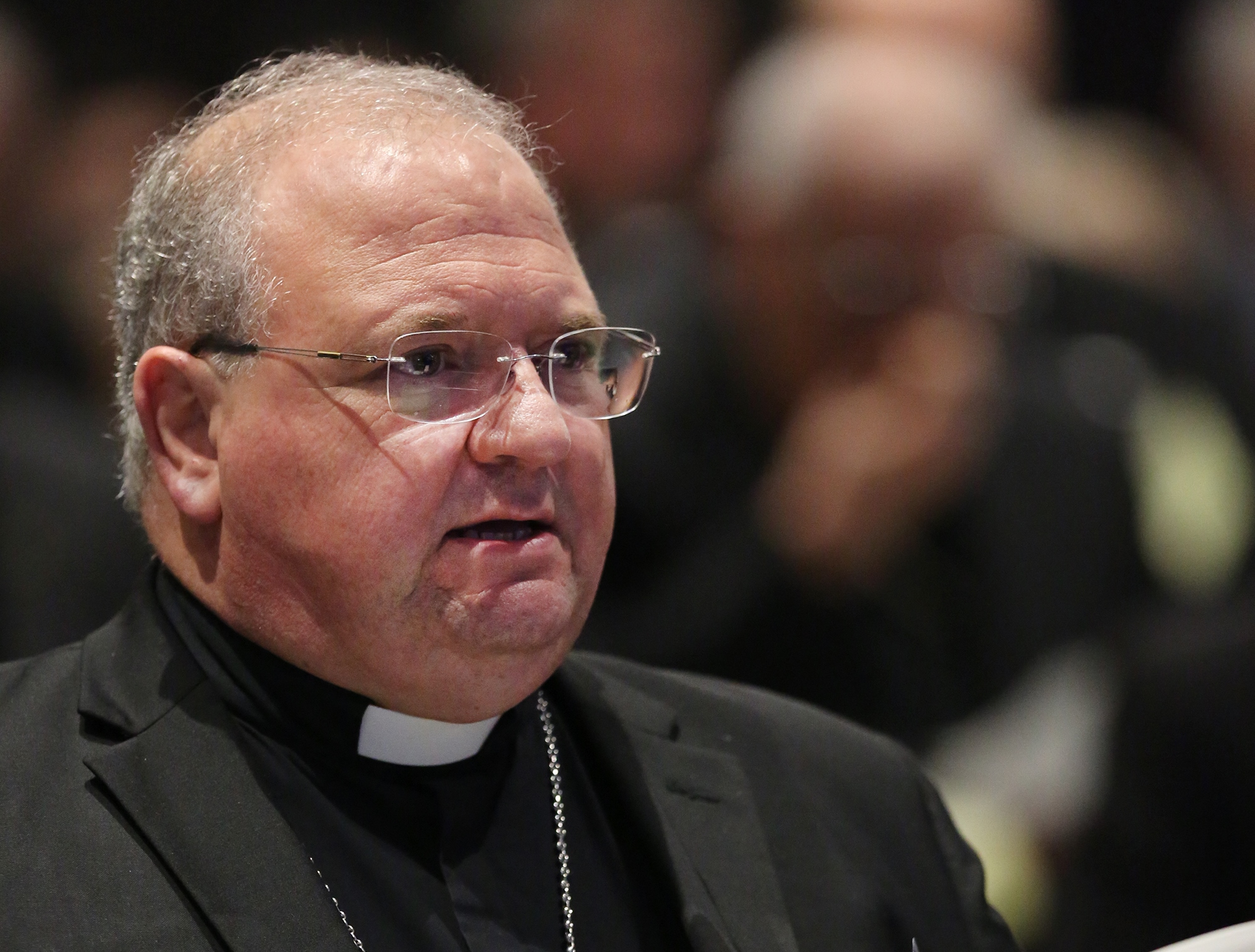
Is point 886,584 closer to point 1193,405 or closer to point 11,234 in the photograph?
point 1193,405

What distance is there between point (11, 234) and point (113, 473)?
95 centimetres

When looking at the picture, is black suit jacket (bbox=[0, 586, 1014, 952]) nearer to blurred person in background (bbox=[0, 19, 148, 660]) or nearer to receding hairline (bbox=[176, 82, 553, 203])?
receding hairline (bbox=[176, 82, 553, 203])

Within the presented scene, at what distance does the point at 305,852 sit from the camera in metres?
2.08

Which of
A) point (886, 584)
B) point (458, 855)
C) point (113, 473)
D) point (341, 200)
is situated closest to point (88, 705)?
point (458, 855)

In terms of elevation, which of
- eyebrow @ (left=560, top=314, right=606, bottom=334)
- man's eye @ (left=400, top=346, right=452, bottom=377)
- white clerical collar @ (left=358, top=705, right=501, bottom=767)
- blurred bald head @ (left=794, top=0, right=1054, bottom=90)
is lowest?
white clerical collar @ (left=358, top=705, right=501, bottom=767)

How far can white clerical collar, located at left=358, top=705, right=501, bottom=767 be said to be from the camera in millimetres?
2258

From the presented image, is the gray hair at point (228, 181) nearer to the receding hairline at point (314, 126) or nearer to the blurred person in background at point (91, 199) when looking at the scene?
the receding hairline at point (314, 126)

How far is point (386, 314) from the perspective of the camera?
213cm

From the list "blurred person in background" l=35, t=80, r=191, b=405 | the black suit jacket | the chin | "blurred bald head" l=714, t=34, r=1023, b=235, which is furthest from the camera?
"blurred person in background" l=35, t=80, r=191, b=405

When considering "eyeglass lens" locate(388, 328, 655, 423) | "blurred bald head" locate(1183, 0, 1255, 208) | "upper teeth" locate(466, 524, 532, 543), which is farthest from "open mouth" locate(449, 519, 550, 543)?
"blurred bald head" locate(1183, 0, 1255, 208)

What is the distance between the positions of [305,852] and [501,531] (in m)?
0.48

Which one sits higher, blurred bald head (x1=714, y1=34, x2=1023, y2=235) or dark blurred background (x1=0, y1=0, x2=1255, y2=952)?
blurred bald head (x1=714, y1=34, x2=1023, y2=235)

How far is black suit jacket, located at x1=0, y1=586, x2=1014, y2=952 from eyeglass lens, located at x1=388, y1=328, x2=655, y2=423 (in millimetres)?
482

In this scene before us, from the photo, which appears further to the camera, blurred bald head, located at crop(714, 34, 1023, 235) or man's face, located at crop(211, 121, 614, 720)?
blurred bald head, located at crop(714, 34, 1023, 235)
